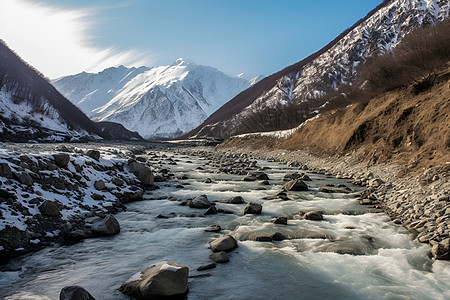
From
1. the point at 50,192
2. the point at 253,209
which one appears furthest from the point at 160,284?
the point at 50,192

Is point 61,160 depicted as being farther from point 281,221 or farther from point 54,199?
point 281,221

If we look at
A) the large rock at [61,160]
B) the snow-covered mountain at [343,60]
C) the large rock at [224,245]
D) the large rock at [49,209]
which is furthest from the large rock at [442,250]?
the snow-covered mountain at [343,60]

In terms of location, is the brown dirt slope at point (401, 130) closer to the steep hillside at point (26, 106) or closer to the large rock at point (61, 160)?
the large rock at point (61, 160)

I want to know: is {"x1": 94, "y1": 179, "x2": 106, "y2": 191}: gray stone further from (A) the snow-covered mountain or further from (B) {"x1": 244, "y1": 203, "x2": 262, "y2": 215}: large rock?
(A) the snow-covered mountain

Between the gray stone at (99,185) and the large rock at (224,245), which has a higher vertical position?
the gray stone at (99,185)

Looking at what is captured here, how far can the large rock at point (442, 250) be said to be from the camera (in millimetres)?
6902

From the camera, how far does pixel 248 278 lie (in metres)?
6.42

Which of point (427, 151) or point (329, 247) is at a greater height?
point (427, 151)

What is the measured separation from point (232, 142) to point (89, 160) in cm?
4944

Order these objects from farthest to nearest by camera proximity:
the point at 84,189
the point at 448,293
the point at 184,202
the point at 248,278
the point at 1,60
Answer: the point at 1,60 < the point at 184,202 < the point at 84,189 < the point at 248,278 < the point at 448,293

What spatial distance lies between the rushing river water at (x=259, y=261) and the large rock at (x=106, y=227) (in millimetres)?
329

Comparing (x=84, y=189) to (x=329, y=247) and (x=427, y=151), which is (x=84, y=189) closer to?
(x=329, y=247)

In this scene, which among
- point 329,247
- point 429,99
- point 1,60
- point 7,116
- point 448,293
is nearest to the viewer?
point 448,293

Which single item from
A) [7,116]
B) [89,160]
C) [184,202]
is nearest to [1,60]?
[7,116]
